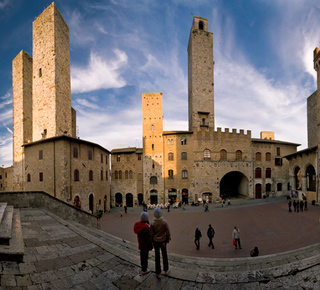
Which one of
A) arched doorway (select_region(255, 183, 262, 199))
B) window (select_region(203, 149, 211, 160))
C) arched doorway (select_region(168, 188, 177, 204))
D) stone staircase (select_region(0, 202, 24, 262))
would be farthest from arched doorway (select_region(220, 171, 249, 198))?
stone staircase (select_region(0, 202, 24, 262))

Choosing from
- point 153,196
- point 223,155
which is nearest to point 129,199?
point 153,196

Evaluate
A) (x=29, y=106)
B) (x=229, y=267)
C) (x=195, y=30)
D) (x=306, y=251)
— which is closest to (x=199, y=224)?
(x=306, y=251)

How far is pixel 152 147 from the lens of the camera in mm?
30047

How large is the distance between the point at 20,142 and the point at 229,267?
92.0 feet

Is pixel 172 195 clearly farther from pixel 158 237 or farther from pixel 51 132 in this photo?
pixel 158 237

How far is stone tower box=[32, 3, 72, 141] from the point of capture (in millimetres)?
21156

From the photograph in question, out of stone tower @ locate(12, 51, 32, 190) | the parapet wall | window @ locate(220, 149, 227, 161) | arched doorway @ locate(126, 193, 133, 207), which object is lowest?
arched doorway @ locate(126, 193, 133, 207)

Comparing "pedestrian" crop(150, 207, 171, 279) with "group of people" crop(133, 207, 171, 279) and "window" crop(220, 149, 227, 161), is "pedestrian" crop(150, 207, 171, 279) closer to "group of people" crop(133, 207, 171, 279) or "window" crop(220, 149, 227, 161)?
"group of people" crop(133, 207, 171, 279)

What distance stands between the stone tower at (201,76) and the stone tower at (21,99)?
2647 centimetres

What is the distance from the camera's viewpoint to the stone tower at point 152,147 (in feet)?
97.0

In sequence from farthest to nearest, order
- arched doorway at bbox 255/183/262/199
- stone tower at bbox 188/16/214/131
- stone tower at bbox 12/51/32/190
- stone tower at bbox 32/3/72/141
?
1. stone tower at bbox 188/16/214/131
2. arched doorway at bbox 255/183/262/199
3. stone tower at bbox 12/51/32/190
4. stone tower at bbox 32/3/72/141

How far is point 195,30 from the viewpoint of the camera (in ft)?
114

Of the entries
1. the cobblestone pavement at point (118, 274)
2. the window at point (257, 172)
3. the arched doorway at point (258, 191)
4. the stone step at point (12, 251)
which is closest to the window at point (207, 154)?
the window at point (257, 172)

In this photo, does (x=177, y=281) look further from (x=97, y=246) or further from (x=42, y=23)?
(x=42, y=23)
